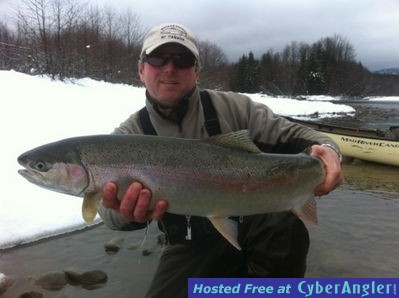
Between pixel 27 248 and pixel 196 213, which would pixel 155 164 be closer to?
pixel 196 213

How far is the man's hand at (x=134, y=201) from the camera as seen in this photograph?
252 cm

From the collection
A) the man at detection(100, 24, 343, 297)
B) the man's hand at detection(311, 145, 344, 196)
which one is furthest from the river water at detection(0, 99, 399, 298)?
the man's hand at detection(311, 145, 344, 196)

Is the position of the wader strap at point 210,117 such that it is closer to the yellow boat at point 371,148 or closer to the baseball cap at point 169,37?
the baseball cap at point 169,37

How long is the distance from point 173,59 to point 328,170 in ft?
4.61

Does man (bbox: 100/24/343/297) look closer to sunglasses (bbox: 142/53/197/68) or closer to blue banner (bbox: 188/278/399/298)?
sunglasses (bbox: 142/53/197/68)

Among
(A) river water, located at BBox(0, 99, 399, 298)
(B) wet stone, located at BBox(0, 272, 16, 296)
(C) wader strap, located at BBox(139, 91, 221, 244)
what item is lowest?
(A) river water, located at BBox(0, 99, 399, 298)

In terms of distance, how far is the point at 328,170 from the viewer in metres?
2.79

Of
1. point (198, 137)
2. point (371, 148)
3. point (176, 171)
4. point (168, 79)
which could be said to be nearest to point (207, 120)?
point (198, 137)

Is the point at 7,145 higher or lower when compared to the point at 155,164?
lower

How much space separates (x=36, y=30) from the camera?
2309 centimetres

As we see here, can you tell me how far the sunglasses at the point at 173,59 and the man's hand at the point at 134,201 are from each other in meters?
1.15

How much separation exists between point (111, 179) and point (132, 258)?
2.49 metres

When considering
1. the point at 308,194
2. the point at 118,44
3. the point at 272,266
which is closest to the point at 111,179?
the point at 308,194

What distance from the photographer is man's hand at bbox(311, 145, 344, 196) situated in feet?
9.11
